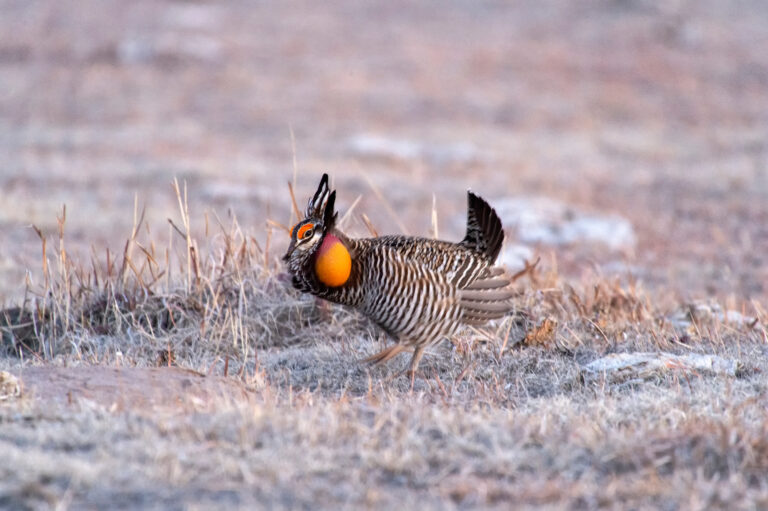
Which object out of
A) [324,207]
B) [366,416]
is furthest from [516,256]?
[366,416]

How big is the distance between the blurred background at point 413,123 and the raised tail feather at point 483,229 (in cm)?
153

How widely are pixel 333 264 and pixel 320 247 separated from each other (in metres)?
0.14

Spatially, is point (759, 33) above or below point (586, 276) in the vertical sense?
above

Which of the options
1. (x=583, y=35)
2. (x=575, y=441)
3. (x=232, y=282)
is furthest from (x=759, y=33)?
(x=575, y=441)

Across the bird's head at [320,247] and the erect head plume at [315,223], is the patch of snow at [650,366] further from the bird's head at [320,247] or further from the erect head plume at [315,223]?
the erect head plume at [315,223]

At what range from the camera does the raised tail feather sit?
5.08 metres

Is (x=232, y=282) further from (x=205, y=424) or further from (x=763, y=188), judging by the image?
(x=763, y=188)

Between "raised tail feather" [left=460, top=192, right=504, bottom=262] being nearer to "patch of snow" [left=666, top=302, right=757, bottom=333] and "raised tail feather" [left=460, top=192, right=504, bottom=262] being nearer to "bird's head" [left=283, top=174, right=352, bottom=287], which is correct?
"bird's head" [left=283, top=174, right=352, bottom=287]

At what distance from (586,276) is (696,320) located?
1204 millimetres

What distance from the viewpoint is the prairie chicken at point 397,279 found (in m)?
4.58

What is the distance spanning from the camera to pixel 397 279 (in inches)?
179

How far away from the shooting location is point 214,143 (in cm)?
1638

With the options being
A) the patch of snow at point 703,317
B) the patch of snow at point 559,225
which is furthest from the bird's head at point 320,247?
the patch of snow at point 559,225

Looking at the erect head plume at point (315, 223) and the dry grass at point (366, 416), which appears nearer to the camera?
the dry grass at point (366, 416)
